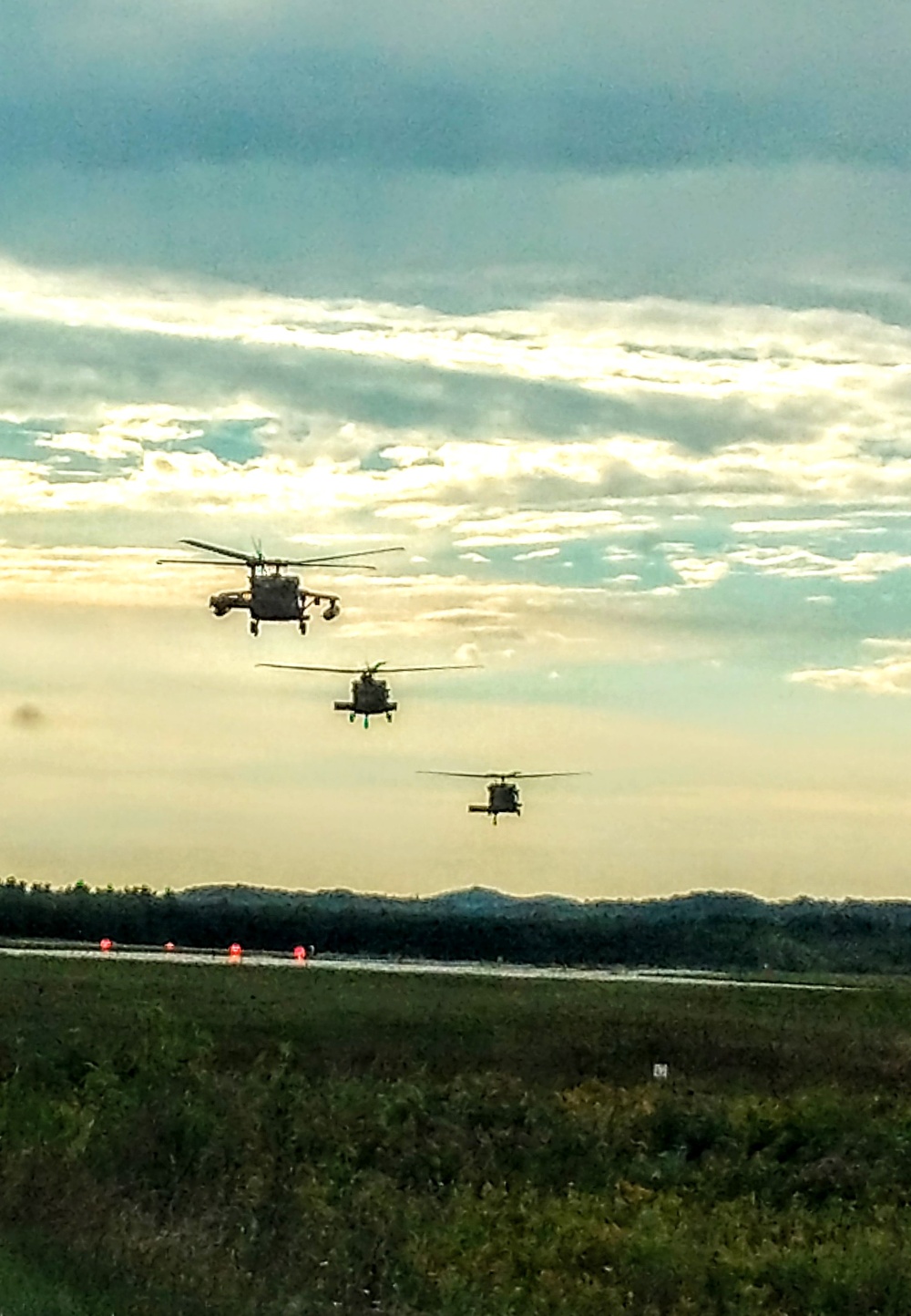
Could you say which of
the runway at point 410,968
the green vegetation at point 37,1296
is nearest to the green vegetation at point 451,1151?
the green vegetation at point 37,1296

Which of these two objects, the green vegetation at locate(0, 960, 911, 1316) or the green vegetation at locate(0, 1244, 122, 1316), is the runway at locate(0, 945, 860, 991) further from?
the green vegetation at locate(0, 1244, 122, 1316)

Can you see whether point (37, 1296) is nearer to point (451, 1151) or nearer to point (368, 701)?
point (451, 1151)

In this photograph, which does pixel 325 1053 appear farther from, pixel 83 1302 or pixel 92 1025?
pixel 83 1302

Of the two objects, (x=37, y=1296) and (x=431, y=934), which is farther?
(x=431, y=934)

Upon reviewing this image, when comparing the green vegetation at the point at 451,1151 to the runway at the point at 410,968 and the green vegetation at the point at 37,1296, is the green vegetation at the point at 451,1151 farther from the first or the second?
the runway at the point at 410,968

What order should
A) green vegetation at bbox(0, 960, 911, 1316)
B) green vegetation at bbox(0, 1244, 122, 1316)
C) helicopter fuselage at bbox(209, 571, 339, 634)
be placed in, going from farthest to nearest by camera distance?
1. helicopter fuselage at bbox(209, 571, 339, 634)
2. green vegetation at bbox(0, 960, 911, 1316)
3. green vegetation at bbox(0, 1244, 122, 1316)

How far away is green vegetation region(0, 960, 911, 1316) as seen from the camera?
23.4 metres

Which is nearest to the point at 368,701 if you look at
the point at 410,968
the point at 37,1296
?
the point at 410,968

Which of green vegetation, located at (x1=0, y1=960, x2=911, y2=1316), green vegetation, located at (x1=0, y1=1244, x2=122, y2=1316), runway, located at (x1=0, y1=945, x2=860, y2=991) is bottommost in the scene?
green vegetation, located at (x1=0, y1=1244, x2=122, y2=1316)

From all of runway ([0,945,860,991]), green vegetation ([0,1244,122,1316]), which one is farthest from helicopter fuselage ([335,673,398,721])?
green vegetation ([0,1244,122,1316])

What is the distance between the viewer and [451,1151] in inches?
1324

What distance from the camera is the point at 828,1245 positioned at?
25.6 m

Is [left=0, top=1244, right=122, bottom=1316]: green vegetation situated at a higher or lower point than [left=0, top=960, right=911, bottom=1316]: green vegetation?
lower

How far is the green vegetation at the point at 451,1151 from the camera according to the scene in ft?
76.8
